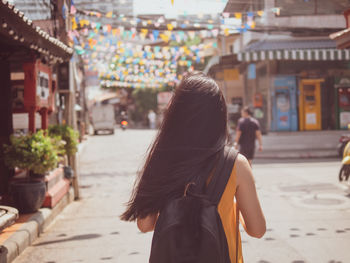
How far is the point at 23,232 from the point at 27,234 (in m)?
0.08

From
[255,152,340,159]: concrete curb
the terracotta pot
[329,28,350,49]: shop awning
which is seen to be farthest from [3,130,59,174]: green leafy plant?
[255,152,340,159]: concrete curb

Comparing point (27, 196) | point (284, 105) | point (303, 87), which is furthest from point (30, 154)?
point (303, 87)

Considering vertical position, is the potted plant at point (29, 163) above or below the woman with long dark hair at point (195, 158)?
below

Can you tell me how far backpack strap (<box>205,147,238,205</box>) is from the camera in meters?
1.97

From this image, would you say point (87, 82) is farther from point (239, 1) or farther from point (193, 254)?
point (193, 254)

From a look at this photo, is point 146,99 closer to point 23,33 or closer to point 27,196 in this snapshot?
point 27,196

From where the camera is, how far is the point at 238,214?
2.20 metres

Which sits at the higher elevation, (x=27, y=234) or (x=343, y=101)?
(x=343, y=101)

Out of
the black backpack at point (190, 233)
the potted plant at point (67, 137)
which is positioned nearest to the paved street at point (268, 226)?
the potted plant at point (67, 137)

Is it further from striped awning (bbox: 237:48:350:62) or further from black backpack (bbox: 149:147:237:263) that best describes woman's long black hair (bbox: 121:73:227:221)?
striped awning (bbox: 237:48:350:62)

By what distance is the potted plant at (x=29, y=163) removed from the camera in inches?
280

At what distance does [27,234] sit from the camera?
19.8 feet

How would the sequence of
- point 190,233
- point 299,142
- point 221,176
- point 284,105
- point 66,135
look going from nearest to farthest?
point 190,233, point 221,176, point 66,135, point 299,142, point 284,105

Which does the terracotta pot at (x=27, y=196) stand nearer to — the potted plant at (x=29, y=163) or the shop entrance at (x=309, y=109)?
the potted plant at (x=29, y=163)
